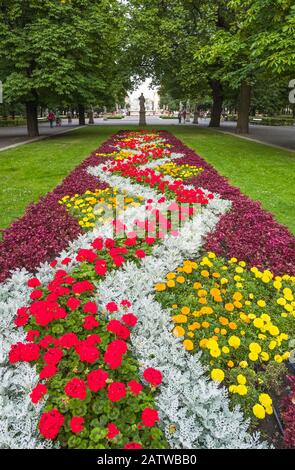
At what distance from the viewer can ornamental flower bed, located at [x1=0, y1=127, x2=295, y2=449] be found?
2.64m

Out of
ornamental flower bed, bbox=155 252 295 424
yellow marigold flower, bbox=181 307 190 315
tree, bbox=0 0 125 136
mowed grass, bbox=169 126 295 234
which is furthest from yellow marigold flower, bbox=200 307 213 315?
tree, bbox=0 0 125 136

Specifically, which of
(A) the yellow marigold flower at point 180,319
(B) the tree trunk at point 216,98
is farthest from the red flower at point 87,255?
(B) the tree trunk at point 216,98

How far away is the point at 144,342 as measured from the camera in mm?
3439

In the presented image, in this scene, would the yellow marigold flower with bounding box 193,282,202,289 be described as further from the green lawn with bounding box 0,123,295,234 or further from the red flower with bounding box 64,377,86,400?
the green lawn with bounding box 0,123,295,234

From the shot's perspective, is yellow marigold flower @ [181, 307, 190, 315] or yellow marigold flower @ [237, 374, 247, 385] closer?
yellow marigold flower @ [237, 374, 247, 385]

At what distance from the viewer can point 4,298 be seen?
430 cm

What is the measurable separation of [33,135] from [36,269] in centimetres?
2297

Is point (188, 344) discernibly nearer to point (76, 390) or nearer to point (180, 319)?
point (180, 319)

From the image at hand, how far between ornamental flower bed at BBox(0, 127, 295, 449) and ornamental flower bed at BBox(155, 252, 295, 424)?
0.05 feet

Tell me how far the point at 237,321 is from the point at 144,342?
1.13 metres

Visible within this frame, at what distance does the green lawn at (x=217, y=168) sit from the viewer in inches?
320

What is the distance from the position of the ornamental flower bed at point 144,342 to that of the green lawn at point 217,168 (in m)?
2.17

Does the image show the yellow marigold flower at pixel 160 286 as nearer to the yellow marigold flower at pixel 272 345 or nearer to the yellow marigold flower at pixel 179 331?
the yellow marigold flower at pixel 179 331

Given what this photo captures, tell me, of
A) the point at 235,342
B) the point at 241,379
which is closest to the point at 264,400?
the point at 241,379
